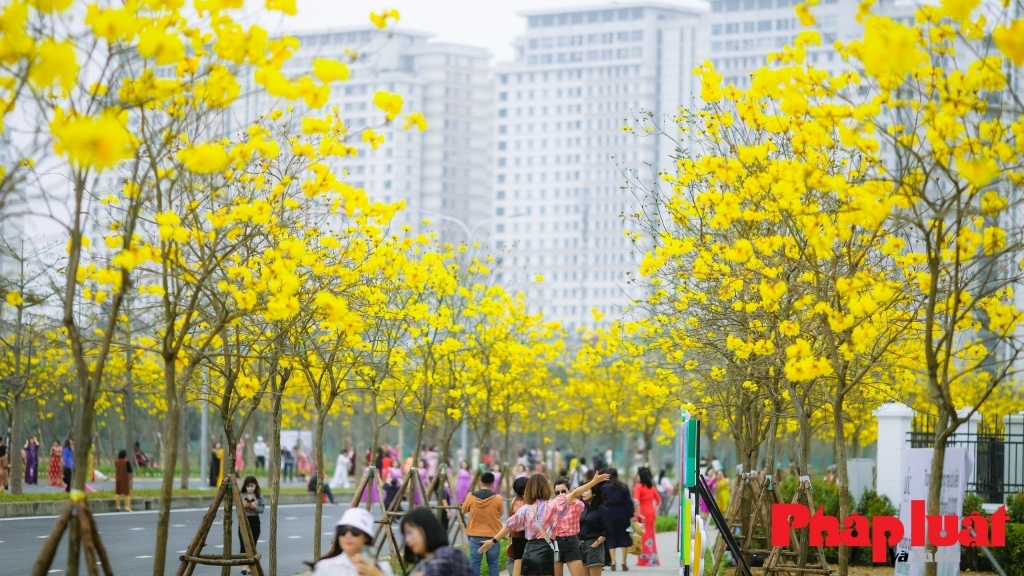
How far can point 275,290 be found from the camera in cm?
933

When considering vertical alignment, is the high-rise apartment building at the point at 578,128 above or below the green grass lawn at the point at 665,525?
above

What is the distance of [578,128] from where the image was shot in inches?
6727

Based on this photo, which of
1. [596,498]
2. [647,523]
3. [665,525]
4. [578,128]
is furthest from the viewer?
[578,128]

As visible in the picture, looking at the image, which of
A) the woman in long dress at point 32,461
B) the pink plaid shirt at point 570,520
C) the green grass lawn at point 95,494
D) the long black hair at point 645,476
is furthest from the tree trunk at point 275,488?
the woman in long dress at point 32,461

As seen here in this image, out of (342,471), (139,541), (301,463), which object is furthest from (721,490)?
(301,463)

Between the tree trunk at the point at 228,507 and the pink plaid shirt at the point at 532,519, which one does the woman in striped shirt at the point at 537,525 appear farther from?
the tree trunk at the point at 228,507

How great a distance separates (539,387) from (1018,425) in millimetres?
13136

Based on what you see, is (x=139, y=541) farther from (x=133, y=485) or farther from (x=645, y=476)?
(x=133, y=485)

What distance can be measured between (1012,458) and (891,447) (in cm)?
233

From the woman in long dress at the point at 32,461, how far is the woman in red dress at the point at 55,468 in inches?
47.0

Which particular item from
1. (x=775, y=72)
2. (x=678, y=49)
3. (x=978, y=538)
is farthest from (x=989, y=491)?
(x=678, y=49)

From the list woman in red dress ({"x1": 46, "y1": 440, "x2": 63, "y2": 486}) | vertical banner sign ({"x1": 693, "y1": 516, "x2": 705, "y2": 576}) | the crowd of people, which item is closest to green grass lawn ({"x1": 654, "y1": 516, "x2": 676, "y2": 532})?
the crowd of people

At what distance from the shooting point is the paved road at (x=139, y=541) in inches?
709

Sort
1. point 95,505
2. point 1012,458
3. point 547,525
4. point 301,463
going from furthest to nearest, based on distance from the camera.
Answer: point 301,463 → point 95,505 → point 1012,458 → point 547,525
